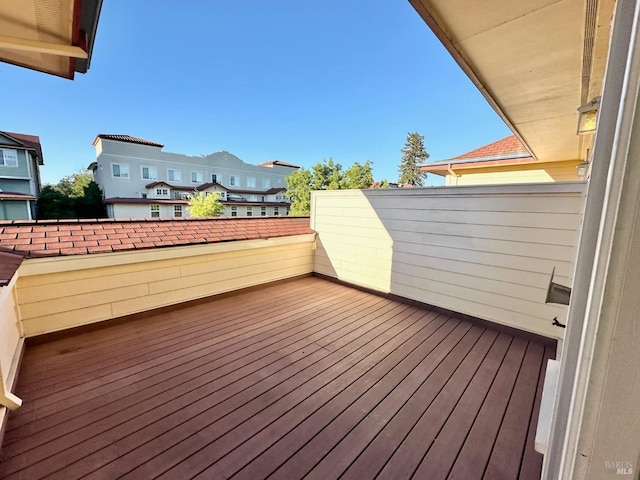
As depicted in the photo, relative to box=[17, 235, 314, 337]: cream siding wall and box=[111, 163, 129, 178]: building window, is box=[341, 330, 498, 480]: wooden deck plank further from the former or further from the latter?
box=[111, 163, 129, 178]: building window

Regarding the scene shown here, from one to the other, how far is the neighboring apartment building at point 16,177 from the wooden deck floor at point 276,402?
1977cm

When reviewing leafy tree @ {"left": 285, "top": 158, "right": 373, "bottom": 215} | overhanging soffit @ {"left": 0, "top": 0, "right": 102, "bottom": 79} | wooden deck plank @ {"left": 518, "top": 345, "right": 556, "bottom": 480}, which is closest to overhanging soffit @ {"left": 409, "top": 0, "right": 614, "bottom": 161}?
overhanging soffit @ {"left": 0, "top": 0, "right": 102, "bottom": 79}

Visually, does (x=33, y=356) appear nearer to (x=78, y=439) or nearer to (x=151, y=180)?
(x=78, y=439)

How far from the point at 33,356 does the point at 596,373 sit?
3530 mm

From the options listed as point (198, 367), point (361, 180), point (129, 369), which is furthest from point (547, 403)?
point (361, 180)

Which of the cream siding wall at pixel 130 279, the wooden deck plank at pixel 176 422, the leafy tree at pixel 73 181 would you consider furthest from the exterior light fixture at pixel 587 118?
the leafy tree at pixel 73 181

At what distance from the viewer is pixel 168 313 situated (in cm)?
324

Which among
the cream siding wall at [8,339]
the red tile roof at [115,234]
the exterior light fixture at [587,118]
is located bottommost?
the cream siding wall at [8,339]

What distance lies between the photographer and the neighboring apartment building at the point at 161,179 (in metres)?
19.2

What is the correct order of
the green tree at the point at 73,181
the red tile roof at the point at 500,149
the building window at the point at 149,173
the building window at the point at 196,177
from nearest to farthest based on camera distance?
the red tile roof at the point at 500,149, the building window at the point at 149,173, the building window at the point at 196,177, the green tree at the point at 73,181

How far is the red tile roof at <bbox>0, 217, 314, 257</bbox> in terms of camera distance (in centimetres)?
261

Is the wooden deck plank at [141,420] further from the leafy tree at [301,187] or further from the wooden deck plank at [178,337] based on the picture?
the leafy tree at [301,187]

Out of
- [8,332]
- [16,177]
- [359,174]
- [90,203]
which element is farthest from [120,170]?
[8,332]

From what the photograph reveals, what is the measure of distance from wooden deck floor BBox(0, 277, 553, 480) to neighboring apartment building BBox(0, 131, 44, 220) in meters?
19.8
